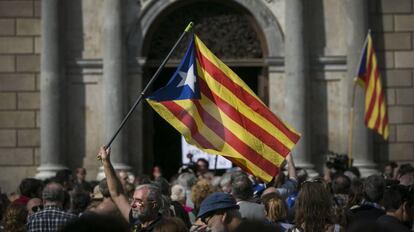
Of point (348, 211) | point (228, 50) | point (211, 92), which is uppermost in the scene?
point (228, 50)

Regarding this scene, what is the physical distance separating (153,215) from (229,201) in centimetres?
58

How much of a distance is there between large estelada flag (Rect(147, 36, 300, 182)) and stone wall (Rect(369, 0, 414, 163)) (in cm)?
1003

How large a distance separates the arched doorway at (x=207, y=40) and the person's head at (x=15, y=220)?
11754 millimetres

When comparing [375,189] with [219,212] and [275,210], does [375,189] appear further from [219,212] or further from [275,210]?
[219,212]

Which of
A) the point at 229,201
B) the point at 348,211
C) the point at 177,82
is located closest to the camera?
the point at 229,201

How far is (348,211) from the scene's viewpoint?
29.9 ft

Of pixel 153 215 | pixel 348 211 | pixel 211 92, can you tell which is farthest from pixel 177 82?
pixel 153 215

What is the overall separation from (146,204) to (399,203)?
5.99 feet

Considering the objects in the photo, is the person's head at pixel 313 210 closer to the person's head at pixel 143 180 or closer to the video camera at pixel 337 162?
the person's head at pixel 143 180

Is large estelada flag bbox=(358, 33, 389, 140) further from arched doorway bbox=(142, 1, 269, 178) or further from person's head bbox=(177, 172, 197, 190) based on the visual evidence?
person's head bbox=(177, 172, 197, 190)

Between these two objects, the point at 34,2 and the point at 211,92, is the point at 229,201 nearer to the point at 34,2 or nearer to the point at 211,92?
the point at 211,92

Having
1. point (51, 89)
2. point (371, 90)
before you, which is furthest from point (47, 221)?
→ point (371, 90)

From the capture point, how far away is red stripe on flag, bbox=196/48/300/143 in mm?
10133

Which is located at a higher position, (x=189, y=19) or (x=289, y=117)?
(x=189, y=19)
